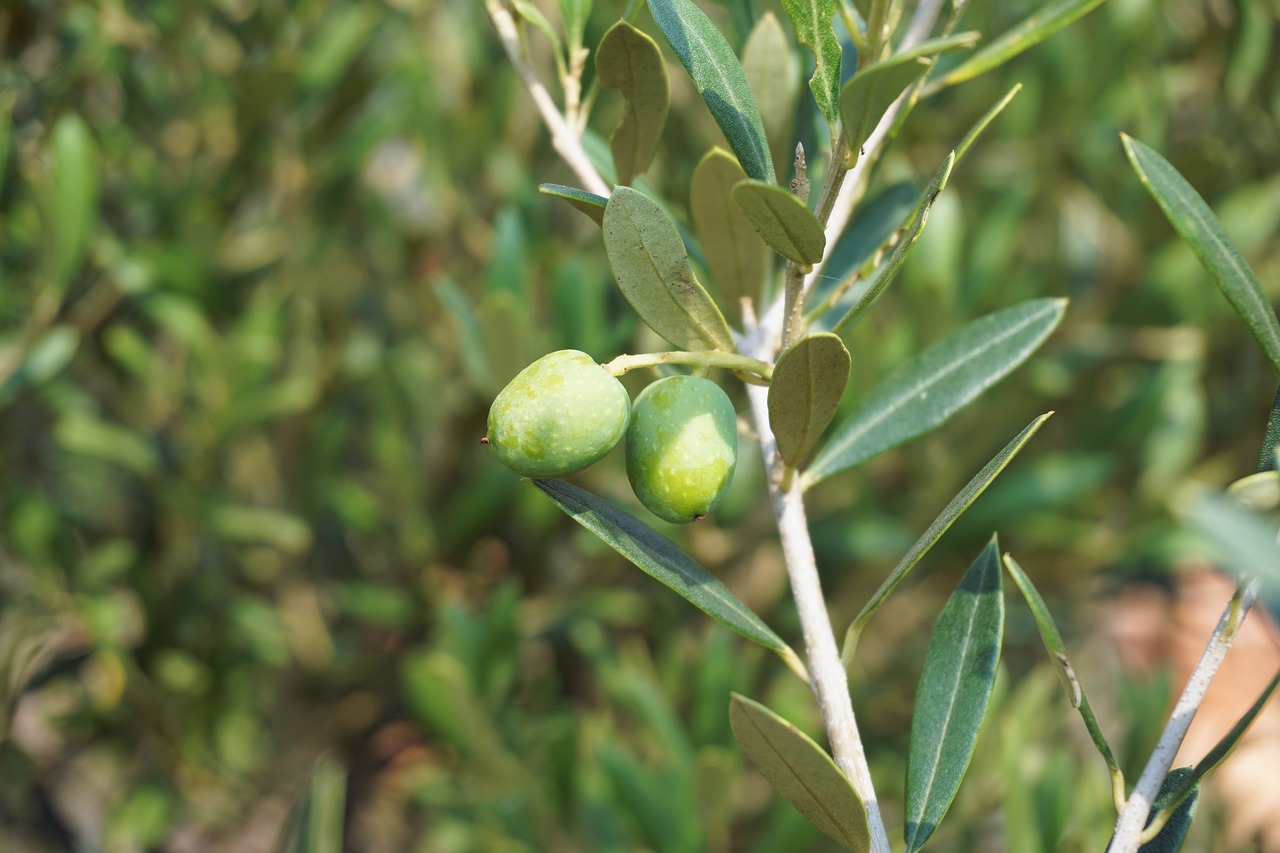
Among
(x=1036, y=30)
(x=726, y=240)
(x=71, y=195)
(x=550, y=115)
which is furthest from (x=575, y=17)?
(x=71, y=195)

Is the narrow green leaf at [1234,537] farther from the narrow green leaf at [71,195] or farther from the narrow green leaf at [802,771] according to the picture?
the narrow green leaf at [71,195]

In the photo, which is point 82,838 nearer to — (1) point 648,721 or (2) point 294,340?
(2) point 294,340

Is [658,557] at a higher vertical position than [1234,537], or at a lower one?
lower

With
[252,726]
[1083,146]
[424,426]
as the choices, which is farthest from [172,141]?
[1083,146]

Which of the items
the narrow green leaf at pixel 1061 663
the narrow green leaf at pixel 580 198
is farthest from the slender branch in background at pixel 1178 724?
the narrow green leaf at pixel 580 198

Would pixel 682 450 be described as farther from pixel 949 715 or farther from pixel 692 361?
pixel 949 715

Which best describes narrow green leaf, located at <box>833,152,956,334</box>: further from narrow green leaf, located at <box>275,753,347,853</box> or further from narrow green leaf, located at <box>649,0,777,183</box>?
narrow green leaf, located at <box>275,753,347,853</box>

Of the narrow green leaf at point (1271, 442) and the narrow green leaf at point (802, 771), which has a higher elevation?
the narrow green leaf at point (1271, 442)
